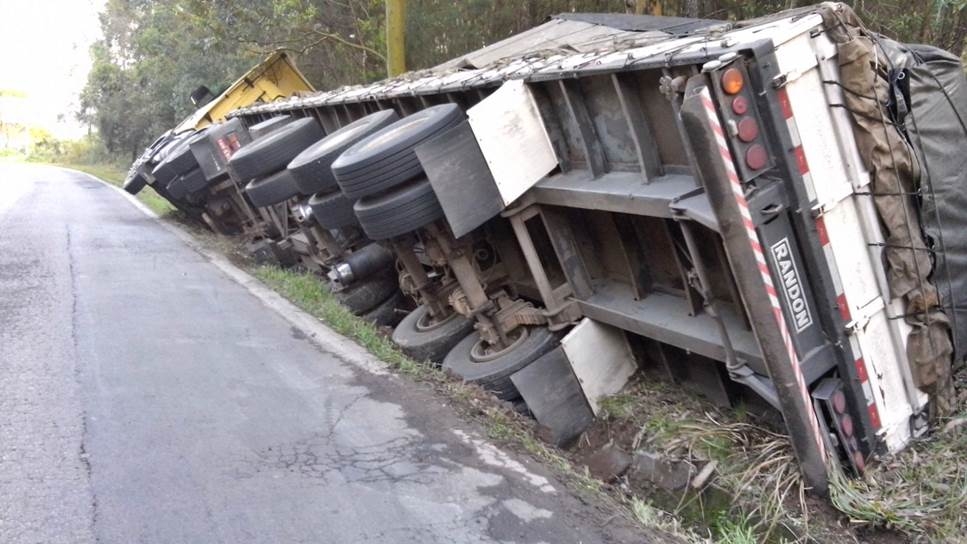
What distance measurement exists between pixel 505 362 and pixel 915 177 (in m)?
2.91

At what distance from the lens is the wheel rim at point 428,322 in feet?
25.2

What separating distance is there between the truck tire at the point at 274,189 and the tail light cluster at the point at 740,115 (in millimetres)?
6323

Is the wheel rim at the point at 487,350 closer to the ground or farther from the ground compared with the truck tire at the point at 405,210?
closer to the ground

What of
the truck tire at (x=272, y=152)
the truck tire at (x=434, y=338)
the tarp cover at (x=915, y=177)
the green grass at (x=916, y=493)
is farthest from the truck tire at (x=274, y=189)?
the green grass at (x=916, y=493)

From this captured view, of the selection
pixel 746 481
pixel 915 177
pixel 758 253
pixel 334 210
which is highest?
pixel 334 210

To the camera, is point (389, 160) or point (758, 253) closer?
point (758, 253)

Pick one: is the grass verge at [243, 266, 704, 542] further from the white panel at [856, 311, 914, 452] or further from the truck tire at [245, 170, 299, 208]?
the white panel at [856, 311, 914, 452]

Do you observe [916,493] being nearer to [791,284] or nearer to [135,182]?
[791,284]

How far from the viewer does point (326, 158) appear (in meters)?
7.75

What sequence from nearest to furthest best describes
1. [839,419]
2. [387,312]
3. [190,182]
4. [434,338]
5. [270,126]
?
1. [839,419]
2. [434,338]
3. [387,312]
4. [270,126]
5. [190,182]

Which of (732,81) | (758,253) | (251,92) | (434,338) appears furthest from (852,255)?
(251,92)

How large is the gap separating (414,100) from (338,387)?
112 inches

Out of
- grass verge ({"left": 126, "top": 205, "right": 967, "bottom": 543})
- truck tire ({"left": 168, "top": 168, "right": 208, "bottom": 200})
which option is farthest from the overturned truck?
truck tire ({"left": 168, "top": 168, "right": 208, "bottom": 200})

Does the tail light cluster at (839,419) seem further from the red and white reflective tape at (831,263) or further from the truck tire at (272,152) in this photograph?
the truck tire at (272,152)
